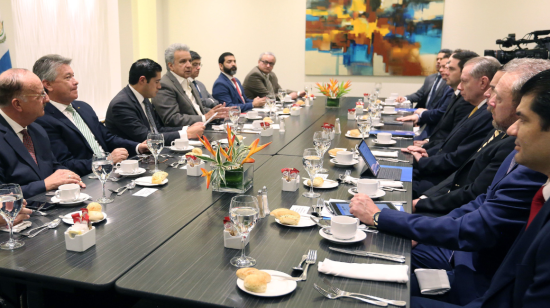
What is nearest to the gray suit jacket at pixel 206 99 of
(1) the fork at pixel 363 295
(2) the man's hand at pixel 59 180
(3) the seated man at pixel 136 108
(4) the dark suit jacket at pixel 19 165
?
(3) the seated man at pixel 136 108

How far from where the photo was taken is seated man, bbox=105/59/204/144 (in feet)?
11.9

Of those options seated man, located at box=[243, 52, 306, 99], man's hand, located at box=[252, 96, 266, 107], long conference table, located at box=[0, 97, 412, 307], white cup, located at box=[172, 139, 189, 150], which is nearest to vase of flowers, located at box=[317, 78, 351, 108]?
man's hand, located at box=[252, 96, 266, 107]

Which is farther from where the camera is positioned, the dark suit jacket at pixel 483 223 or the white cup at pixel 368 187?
the white cup at pixel 368 187

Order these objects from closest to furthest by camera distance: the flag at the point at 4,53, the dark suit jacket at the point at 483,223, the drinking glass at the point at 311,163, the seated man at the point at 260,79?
the dark suit jacket at the point at 483,223
the drinking glass at the point at 311,163
the flag at the point at 4,53
the seated man at the point at 260,79

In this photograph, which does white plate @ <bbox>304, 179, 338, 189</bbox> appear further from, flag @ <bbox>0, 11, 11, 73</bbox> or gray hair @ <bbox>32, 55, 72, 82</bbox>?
flag @ <bbox>0, 11, 11, 73</bbox>

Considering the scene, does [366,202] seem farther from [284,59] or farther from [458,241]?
[284,59]

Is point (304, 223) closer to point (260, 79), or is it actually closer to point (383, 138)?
point (383, 138)

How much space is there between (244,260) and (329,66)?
283 inches

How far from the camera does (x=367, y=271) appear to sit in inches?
57.2

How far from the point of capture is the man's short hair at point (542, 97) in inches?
55.0

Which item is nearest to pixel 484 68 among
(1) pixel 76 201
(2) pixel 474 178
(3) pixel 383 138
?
(3) pixel 383 138

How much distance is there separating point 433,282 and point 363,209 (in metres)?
0.41

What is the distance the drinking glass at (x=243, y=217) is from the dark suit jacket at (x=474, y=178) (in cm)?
142

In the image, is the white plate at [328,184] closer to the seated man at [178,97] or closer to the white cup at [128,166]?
the white cup at [128,166]
